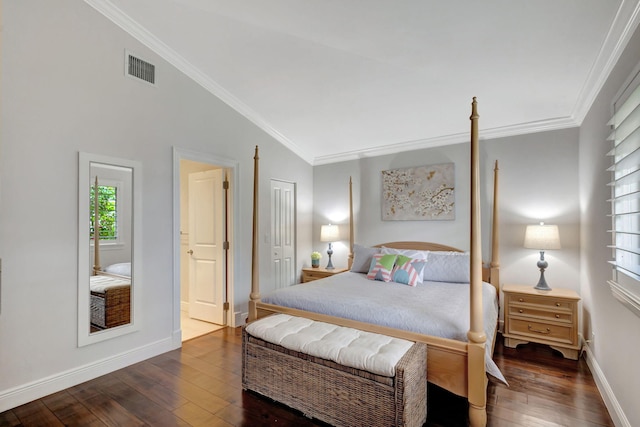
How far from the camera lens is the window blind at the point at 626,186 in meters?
1.69

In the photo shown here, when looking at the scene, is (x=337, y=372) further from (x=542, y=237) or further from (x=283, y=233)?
(x=283, y=233)

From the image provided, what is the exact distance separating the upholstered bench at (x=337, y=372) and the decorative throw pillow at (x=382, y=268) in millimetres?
1166

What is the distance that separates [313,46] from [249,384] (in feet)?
9.19

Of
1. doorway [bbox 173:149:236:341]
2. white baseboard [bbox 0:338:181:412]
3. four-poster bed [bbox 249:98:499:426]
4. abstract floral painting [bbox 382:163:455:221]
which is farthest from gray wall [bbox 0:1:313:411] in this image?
abstract floral painting [bbox 382:163:455:221]

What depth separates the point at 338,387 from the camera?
194 cm

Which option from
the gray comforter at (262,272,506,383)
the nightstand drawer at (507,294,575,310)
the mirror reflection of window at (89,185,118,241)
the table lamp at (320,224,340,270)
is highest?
the mirror reflection of window at (89,185,118,241)

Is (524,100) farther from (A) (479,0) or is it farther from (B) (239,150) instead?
(B) (239,150)

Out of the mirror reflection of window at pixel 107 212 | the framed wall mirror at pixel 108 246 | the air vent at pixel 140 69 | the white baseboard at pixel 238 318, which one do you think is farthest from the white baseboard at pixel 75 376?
the air vent at pixel 140 69

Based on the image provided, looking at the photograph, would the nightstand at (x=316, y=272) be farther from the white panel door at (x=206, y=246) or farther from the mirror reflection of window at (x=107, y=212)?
the mirror reflection of window at (x=107, y=212)

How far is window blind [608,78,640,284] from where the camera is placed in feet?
5.55

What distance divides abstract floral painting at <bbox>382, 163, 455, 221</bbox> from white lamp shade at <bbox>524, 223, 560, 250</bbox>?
2.99 ft

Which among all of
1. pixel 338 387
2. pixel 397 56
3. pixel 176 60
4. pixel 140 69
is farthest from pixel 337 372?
pixel 176 60

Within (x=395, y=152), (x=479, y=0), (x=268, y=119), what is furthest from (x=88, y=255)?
(x=395, y=152)

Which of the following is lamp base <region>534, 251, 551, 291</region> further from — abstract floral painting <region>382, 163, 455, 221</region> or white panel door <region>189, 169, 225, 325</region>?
white panel door <region>189, 169, 225, 325</region>
